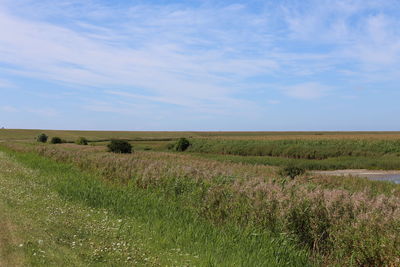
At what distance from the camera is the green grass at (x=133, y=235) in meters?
6.67

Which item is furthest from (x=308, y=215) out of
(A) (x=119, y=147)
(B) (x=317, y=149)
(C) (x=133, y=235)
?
(B) (x=317, y=149)

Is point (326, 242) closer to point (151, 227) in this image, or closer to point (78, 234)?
point (151, 227)

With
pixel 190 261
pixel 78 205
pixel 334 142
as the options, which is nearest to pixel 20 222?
pixel 78 205

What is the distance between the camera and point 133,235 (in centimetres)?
797

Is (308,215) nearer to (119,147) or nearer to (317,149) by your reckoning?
(119,147)

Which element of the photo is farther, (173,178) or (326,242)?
(173,178)

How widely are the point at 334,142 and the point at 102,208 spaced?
179ft

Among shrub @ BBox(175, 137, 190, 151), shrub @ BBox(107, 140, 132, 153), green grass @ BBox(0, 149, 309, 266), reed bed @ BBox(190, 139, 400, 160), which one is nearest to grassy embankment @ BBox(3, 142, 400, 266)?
green grass @ BBox(0, 149, 309, 266)

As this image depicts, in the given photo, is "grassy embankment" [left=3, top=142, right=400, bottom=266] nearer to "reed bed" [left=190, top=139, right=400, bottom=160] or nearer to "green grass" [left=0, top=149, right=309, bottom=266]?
"green grass" [left=0, top=149, right=309, bottom=266]

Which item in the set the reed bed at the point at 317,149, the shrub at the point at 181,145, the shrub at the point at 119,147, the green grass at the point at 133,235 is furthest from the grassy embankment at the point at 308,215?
the shrub at the point at 181,145

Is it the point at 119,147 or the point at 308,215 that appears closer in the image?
the point at 308,215

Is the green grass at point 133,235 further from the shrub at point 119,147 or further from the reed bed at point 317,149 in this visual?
the reed bed at point 317,149

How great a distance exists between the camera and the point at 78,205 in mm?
11008

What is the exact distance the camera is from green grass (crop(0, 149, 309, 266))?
21.9 ft
